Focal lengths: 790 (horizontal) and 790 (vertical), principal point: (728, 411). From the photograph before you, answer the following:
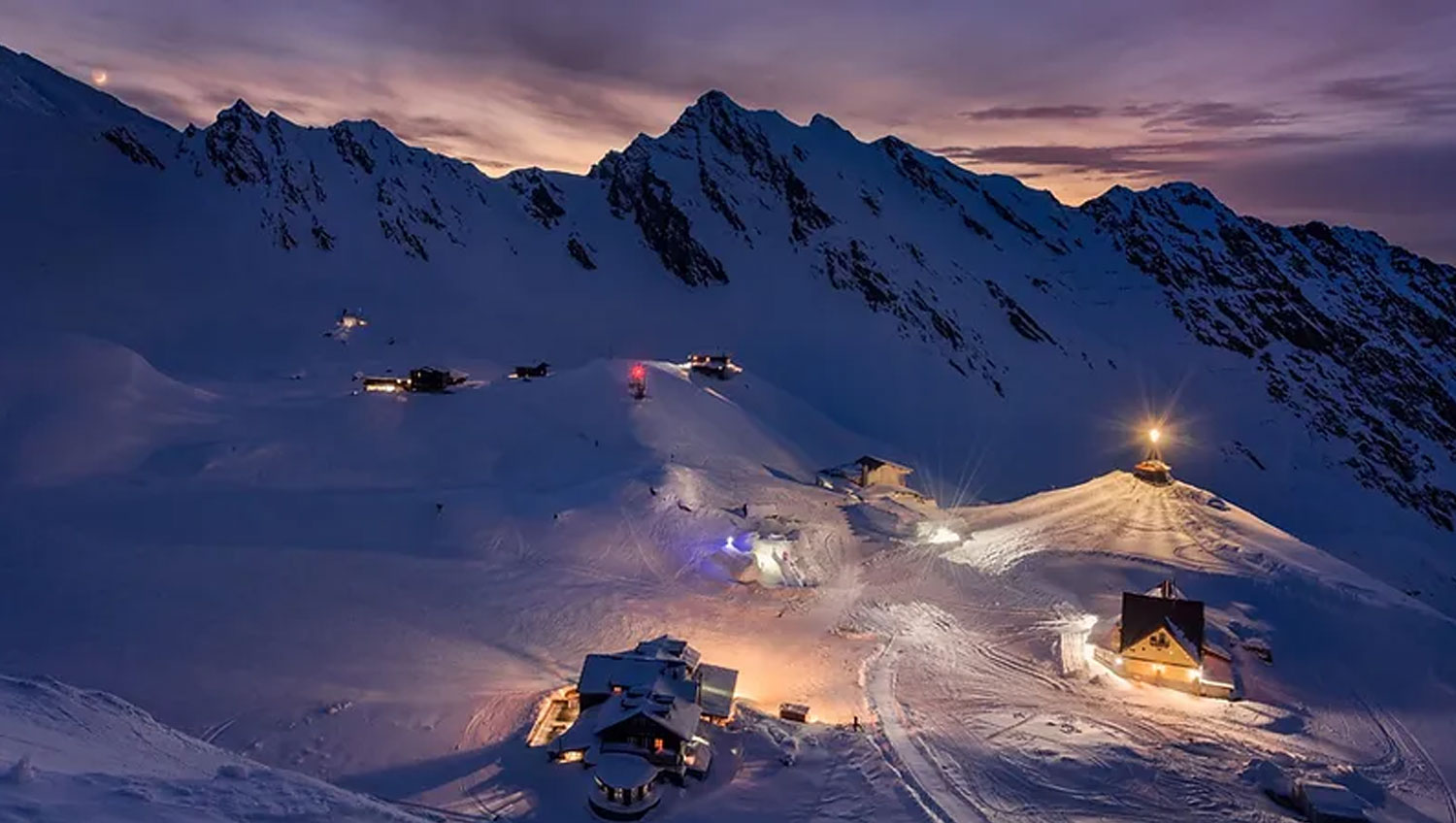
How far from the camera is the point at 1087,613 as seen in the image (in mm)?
37781

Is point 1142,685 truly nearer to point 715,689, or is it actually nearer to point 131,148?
point 715,689

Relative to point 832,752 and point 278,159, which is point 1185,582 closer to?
point 832,752

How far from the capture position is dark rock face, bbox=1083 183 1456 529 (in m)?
108

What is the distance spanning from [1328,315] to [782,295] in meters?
99.0

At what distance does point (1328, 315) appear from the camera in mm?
135625

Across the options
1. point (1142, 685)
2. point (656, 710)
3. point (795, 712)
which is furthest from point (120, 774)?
point (1142, 685)

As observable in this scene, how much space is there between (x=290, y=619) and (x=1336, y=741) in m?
38.5

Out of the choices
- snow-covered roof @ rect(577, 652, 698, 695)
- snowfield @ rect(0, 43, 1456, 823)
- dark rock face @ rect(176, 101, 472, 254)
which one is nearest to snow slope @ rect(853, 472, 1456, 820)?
snowfield @ rect(0, 43, 1456, 823)

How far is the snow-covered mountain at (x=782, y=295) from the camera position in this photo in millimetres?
82562

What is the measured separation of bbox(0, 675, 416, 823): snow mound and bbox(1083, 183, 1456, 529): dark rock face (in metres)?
121

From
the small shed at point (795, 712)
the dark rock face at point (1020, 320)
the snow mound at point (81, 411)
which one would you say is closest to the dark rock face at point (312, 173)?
the snow mound at point (81, 411)

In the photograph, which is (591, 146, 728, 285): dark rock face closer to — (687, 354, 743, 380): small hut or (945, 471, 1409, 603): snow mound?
(687, 354, 743, 380): small hut

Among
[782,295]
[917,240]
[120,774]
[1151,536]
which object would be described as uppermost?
[917,240]

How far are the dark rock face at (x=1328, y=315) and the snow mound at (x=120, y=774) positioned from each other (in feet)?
396
